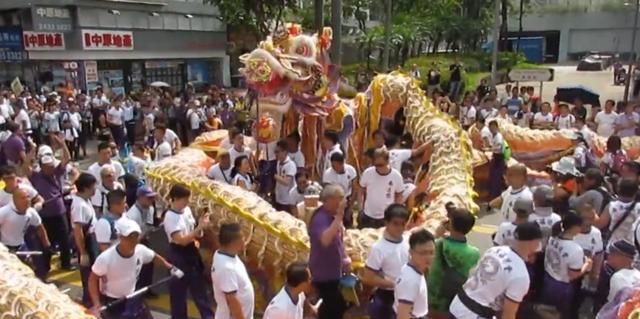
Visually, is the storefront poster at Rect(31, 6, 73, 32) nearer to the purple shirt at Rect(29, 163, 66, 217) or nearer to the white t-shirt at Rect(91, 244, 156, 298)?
the purple shirt at Rect(29, 163, 66, 217)

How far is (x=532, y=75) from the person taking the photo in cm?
1569

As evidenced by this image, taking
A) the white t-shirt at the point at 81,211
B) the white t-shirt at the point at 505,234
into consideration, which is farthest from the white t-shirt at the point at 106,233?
the white t-shirt at the point at 505,234

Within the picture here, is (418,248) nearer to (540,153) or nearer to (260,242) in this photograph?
(260,242)

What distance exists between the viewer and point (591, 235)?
5.12 meters

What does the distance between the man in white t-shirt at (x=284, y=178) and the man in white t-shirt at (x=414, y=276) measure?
11.6 feet

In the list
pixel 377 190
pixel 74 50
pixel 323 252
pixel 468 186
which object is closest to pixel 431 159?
pixel 468 186

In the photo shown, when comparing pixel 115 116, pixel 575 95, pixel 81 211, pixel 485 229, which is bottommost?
pixel 485 229

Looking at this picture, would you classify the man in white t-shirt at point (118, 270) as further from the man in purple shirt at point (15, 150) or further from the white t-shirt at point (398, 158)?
the man in purple shirt at point (15, 150)

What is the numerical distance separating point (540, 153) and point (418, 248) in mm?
7413

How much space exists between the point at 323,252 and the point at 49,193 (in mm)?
3519

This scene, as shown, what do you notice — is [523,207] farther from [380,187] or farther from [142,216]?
[142,216]

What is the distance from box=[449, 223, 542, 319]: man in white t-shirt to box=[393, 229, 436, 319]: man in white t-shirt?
0.25 m

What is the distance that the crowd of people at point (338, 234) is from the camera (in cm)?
389

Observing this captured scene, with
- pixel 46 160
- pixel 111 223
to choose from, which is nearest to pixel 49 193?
pixel 46 160
